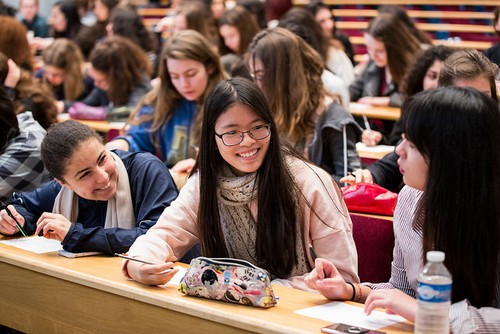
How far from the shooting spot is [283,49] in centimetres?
A: 410

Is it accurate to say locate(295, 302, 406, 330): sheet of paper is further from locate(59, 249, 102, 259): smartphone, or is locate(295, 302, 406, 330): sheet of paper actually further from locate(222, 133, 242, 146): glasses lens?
locate(59, 249, 102, 259): smartphone

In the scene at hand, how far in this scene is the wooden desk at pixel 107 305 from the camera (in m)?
2.22

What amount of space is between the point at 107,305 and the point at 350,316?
2.62ft

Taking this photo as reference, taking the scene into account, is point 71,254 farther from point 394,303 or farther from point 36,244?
point 394,303

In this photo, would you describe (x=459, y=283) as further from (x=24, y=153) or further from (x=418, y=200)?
(x=24, y=153)

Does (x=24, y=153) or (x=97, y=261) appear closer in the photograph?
(x=97, y=261)

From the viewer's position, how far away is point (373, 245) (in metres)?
3.06

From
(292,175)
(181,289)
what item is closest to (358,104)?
(292,175)

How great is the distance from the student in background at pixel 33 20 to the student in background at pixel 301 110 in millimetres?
8862

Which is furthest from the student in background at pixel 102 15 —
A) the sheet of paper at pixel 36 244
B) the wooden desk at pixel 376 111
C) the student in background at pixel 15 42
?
the sheet of paper at pixel 36 244

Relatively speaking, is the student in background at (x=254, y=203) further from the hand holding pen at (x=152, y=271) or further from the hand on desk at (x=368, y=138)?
the hand on desk at (x=368, y=138)

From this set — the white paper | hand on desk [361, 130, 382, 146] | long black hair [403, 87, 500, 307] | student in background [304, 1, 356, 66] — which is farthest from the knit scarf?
student in background [304, 1, 356, 66]

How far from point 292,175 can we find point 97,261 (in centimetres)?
73

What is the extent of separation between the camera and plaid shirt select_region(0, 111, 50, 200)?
3836 mm
